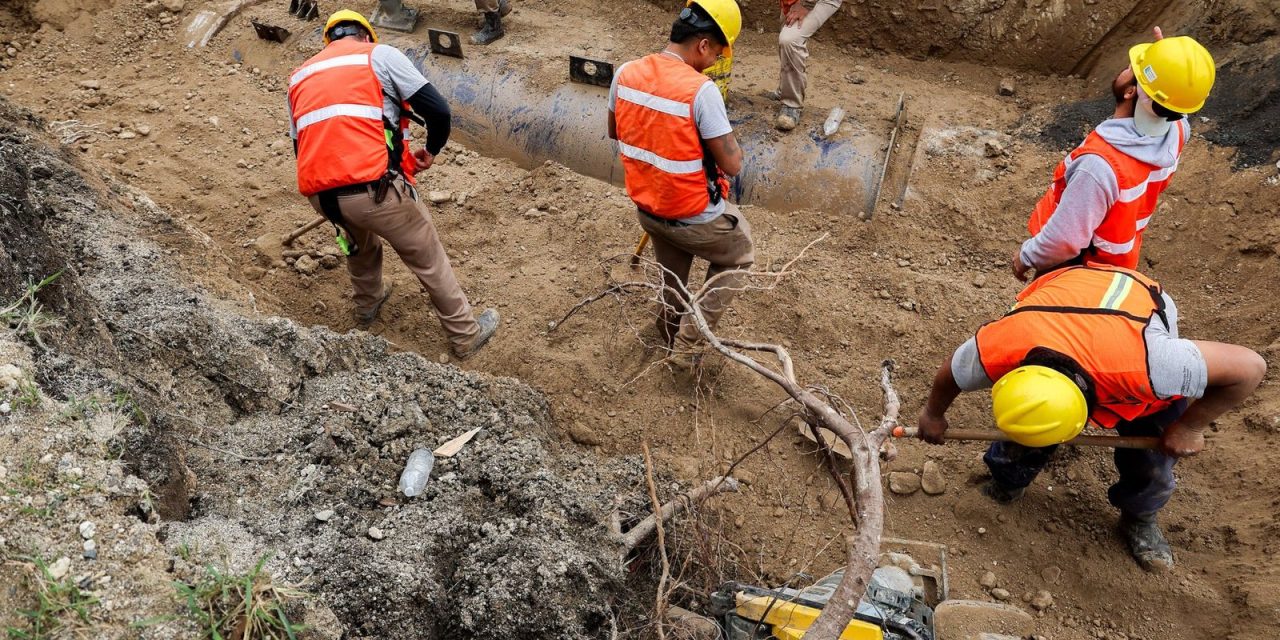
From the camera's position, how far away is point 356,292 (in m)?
4.10

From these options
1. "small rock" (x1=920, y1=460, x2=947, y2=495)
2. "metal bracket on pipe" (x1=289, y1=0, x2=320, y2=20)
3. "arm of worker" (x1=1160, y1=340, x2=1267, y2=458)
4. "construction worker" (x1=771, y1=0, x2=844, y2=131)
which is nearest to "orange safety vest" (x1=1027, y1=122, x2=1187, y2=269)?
"arm of worker" (x1=1160, y1=340, x2=1267, y2=458)

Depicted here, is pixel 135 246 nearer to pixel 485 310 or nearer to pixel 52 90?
pixel 485 310

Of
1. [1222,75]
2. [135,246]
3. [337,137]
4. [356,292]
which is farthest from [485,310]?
[1222,75]

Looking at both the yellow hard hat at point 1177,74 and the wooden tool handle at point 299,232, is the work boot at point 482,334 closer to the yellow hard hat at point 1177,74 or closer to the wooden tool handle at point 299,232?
the wooden tool handle at point 299,232

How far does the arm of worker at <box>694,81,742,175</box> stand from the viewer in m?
2.88

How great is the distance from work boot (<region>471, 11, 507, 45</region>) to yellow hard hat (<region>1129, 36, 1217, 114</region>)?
13.5 ft

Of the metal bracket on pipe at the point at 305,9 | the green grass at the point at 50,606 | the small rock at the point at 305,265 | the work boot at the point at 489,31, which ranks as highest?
the green grass at the point at 50,606

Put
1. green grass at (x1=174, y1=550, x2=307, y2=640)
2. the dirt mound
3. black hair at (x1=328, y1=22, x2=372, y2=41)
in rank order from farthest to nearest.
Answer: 1. black hair at (x1=328, y1=22, x2=372, y2=41)
2. the dirt mound
3. green grass at (x1=174, y1=550, x2=307, y2=640)

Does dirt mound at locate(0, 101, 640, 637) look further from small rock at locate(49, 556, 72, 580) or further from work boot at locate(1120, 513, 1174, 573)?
work boot at locate(1120, 513, 1174, 573)

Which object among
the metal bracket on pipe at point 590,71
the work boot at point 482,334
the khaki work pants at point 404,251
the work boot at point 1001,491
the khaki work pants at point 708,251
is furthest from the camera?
the metal bracket on pipe at point 590,71

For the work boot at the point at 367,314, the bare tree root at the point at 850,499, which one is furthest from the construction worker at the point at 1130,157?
the work boot at the point at 367,314

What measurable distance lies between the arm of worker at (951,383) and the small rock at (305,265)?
3.39m

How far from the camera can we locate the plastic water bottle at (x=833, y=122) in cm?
457

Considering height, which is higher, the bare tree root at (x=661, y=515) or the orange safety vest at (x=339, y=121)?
the orange safety vest at (x=339, y=121)
